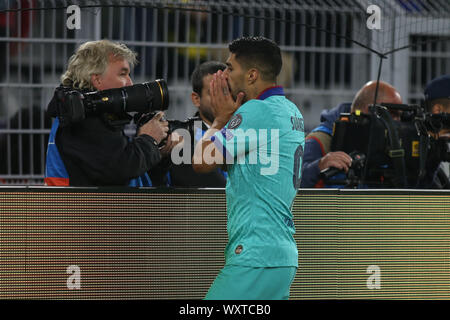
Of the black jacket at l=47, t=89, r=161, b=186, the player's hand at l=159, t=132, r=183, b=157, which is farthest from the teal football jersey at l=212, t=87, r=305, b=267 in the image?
the player's hand at l=159, t=132, r=183, b=157

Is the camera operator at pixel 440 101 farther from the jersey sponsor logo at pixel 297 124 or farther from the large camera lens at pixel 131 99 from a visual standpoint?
the large camera lens at pixel 131 99

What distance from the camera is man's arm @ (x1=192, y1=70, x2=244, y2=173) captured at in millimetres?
3273

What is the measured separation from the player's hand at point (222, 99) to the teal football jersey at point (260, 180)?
0.37ft

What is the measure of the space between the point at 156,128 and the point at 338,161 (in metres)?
1.10

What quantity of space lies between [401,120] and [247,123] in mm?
1710

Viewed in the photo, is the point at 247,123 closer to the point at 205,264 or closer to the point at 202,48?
the point at 205,264

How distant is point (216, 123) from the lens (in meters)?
3.42

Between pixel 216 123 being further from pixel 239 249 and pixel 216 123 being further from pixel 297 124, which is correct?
pixel 239 249

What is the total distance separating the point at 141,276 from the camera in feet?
13.0

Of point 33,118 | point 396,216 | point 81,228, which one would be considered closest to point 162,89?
point 81,228

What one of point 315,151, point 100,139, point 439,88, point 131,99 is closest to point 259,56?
point 131,99

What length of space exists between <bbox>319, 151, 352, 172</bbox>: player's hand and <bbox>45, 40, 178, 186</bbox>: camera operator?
39.0 inches

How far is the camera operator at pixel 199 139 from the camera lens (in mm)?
4324

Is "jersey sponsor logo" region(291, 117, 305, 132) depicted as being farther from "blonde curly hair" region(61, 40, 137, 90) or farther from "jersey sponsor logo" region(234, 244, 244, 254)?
"blonde curly hair" region(61, 40, 137, 90)
